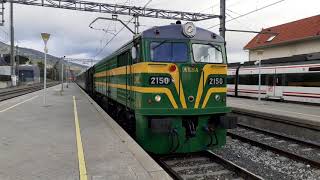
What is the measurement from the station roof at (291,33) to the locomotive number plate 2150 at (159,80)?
1105 inches

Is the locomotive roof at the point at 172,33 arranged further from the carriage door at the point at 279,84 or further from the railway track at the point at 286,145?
the carriage door at the point at 279,84

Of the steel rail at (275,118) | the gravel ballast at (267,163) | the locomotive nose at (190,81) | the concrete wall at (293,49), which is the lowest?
the gravel ballast at (267,163)

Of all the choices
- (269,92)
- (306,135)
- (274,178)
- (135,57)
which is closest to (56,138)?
(135,57)

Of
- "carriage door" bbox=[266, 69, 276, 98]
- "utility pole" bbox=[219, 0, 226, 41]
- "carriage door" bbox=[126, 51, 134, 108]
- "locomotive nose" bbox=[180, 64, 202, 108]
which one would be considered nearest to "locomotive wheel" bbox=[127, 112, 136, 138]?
"carriage door" bbox=[126, 51, 134, 108]

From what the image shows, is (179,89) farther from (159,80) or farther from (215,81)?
(215,81)

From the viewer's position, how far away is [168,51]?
27.6 ft

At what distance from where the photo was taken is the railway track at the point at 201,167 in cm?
729

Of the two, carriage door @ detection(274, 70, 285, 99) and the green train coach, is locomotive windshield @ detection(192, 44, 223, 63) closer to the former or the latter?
the green train coach

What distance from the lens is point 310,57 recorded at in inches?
829

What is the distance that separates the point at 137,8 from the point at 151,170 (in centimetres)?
2230

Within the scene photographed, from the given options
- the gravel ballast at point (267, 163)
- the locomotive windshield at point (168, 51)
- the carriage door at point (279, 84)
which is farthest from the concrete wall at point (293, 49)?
the locomotive windshield at point (168, 51)

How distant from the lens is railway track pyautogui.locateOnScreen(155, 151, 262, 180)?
7.29 m

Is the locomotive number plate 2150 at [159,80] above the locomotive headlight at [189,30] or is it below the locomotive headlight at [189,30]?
below

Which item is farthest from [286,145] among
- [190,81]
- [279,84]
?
[279,84]
